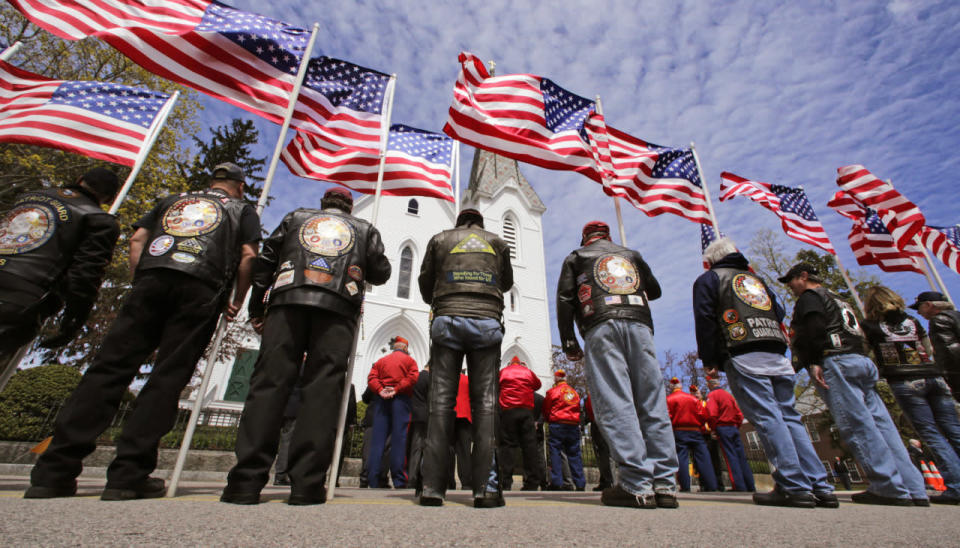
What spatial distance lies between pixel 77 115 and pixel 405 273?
18.3 m

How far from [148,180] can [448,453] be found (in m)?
15.2

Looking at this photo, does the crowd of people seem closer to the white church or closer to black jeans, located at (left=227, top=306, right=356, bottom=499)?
black jeans, located at (left=227, top=306, right=356, bottom=499)

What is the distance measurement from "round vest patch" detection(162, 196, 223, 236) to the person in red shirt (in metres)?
7.22

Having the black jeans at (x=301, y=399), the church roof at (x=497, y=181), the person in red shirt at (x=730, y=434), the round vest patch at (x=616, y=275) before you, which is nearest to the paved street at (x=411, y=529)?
the black jeans at (x=301, y=399)

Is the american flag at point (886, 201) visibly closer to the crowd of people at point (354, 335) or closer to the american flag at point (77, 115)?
the crowd of people at point (354, 335)

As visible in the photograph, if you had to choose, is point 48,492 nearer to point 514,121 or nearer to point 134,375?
point 134,375

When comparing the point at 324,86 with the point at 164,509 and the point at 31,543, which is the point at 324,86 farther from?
the point at 31,543

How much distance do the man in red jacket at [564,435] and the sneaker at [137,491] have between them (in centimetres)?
564

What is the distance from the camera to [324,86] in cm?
553

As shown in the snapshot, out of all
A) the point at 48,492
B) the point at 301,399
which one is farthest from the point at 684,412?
the point at 48,492

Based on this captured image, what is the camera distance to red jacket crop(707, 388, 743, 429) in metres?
7.39

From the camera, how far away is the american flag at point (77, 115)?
5.59 m

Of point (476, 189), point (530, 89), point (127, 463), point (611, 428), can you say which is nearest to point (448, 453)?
point (611, 428)

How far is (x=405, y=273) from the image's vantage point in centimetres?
2395
